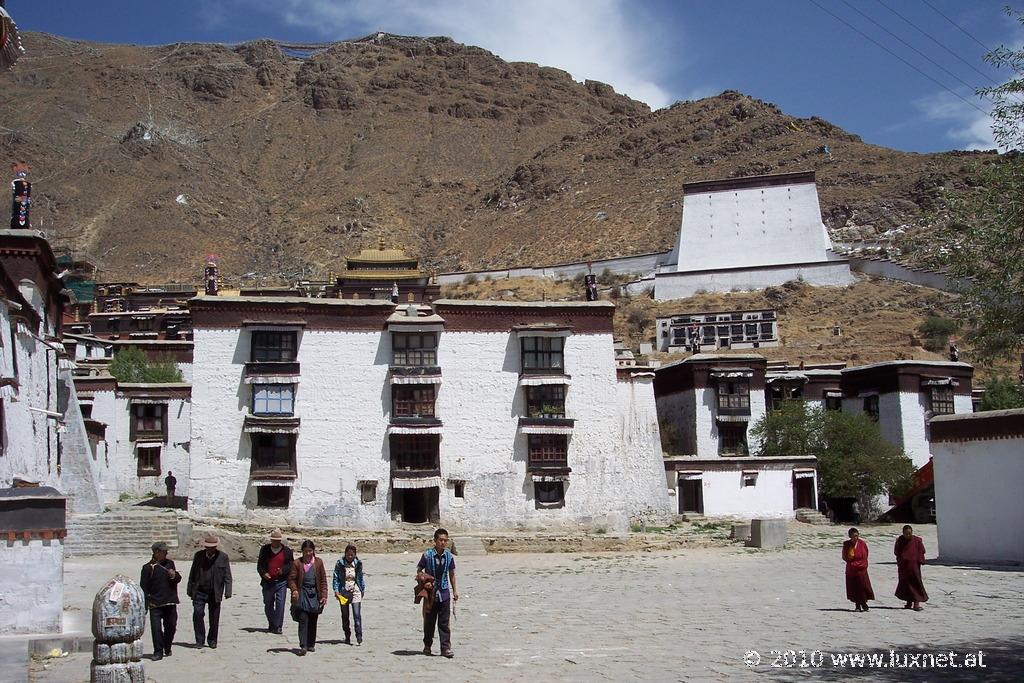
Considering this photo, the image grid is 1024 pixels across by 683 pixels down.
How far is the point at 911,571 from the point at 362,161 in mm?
127104

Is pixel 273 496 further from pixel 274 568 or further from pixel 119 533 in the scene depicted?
pixel 274 568

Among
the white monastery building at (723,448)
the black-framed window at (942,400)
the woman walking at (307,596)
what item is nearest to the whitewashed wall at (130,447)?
the white monastery building at (723,448)

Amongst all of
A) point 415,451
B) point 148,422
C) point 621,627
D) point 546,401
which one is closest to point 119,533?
point 415,451

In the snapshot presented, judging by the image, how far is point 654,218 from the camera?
10294 cm

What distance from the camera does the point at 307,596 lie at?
12570 millimetres

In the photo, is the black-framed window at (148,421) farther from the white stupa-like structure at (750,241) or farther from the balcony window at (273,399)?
the white stupa-like structure at (750,241)

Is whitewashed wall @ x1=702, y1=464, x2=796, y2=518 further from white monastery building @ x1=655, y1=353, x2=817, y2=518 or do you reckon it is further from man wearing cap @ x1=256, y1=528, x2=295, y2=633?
man wearing cap @ x1=256, y1=528, x2=295, y2=633

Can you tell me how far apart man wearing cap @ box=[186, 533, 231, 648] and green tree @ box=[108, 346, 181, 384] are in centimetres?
3031

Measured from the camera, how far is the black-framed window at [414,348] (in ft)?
102

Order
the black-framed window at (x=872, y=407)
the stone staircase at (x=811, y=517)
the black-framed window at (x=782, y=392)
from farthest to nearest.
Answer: the black-framed window at (x=872, y=407) → the black-framed window at (x=782, y=392) → the stone staircase at (x=811, y=517)

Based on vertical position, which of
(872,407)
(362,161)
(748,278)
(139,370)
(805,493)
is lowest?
(805,493)

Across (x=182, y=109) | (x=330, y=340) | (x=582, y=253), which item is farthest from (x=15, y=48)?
(x=182, y=109)

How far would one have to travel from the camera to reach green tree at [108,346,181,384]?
4275 centimetres

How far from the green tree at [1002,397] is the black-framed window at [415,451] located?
2117cm
